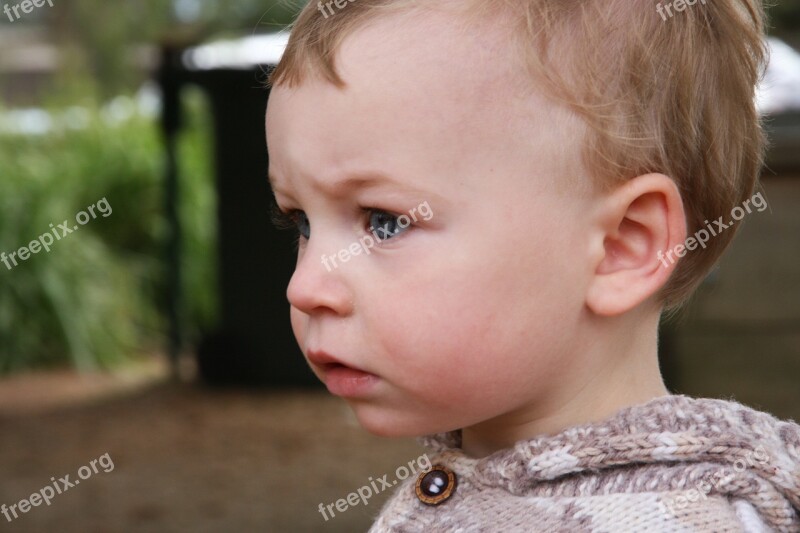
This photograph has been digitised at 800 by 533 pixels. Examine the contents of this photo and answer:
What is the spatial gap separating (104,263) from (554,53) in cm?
750

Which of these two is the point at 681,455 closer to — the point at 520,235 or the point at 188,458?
the point at 520,235

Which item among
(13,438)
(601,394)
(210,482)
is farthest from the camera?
(13,438)

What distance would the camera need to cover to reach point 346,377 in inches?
56.4

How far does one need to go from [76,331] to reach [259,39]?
2563 millimetres

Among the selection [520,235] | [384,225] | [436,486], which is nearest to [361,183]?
[384,225]

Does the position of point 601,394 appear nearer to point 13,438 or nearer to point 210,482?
point 210,482

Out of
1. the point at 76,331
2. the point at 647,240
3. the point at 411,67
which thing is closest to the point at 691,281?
the point at 647,240

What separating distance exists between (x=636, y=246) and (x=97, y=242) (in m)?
7.74

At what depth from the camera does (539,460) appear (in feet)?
4.67

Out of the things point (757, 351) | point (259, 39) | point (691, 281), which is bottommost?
point (757, 351)

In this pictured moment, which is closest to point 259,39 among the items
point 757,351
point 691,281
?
point 757,351

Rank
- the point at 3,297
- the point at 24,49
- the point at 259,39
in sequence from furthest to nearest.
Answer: the point at 24,49 < the point at 3,297 < the point at 259,39

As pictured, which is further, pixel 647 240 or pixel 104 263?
pixel 104 263

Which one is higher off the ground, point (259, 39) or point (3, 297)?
point (259, 39)
